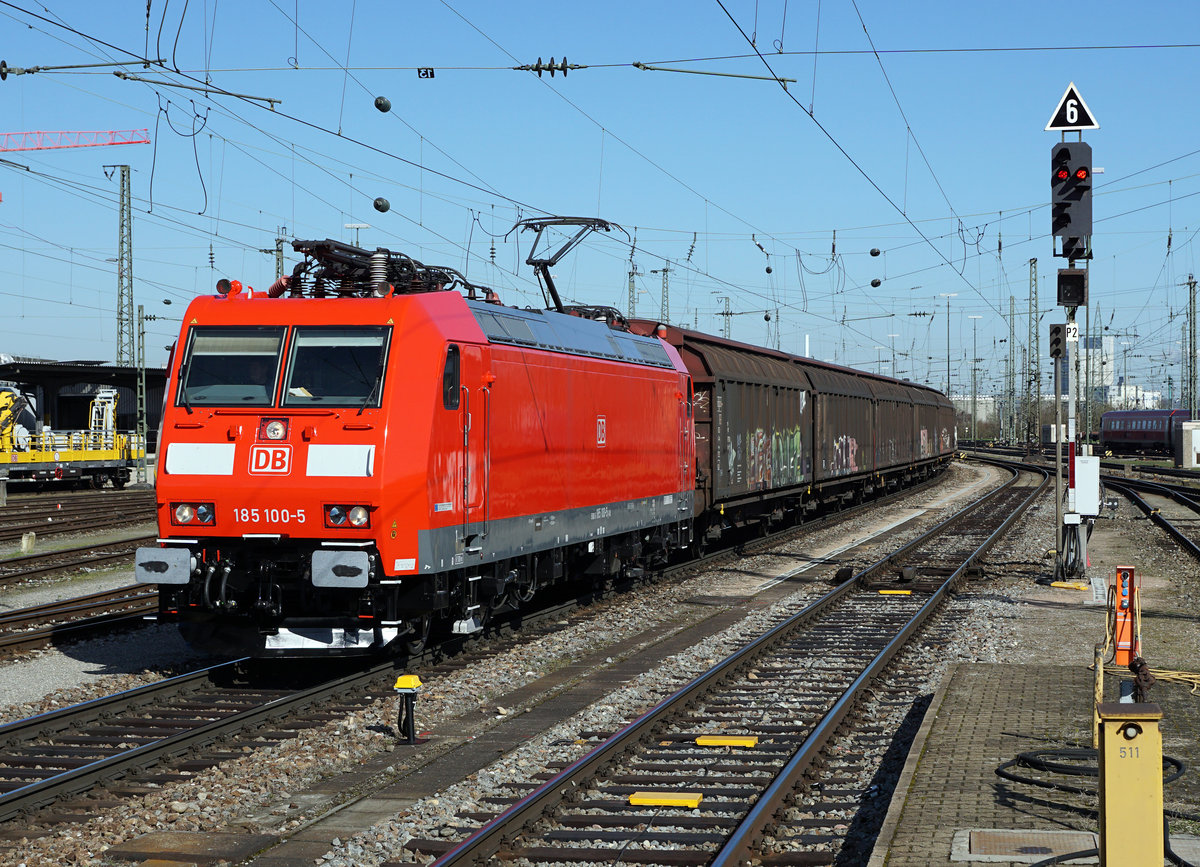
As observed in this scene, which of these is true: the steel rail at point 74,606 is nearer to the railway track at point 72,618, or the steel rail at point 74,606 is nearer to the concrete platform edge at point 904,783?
the railway track at point 72,618

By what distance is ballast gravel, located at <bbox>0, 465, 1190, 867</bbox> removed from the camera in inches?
292

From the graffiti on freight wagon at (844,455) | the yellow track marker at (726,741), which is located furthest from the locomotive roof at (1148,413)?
the yellow track marker at (726,741)

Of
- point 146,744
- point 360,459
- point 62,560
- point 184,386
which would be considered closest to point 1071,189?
point 360,459

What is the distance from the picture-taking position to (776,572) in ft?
71.0

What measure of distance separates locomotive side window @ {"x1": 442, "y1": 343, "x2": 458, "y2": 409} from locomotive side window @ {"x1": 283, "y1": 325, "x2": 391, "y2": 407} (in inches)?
25.3

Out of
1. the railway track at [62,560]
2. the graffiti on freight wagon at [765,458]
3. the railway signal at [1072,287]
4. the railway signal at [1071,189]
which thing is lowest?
the railway track at [62,560]

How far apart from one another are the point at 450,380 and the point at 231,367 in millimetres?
1999

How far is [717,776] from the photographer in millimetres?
8664

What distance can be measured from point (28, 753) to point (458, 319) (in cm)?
527

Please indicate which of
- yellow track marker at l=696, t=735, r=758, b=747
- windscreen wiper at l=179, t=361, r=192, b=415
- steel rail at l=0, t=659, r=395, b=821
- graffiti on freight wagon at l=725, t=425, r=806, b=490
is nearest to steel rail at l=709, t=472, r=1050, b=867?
yellow track marker at l=696, t=735, r=758, b=747

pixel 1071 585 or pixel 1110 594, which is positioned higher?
pixel 1110 594

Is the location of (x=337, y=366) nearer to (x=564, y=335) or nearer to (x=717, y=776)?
(x=564, y=335)

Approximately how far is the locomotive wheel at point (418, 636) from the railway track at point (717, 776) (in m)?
2.66

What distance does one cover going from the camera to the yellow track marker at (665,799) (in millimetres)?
7922
